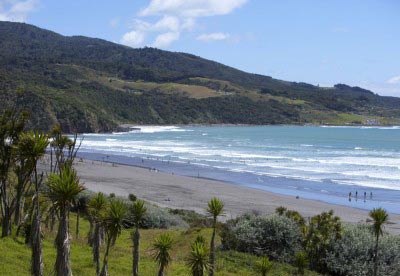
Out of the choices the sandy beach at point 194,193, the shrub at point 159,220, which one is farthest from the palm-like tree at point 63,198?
the sandy beach at point 194,193

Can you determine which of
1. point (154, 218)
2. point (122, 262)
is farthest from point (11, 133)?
point (154, 218)

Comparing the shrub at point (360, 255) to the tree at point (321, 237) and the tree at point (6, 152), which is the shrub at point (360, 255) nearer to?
the tree at point (321, 237)

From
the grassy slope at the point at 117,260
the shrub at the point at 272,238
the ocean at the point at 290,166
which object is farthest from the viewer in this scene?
the ocean at the point at 290,166

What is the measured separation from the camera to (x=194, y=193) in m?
51.6

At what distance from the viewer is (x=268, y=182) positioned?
5866cm

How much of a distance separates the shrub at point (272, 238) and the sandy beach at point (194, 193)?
46.1 feet

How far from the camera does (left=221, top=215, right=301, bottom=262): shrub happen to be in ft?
79.3

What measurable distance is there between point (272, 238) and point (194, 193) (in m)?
27.8

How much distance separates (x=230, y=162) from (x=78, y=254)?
56.7 metres

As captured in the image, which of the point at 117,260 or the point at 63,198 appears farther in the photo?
the point at 117,260

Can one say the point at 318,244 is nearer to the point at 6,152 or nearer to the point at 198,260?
the point at 198,260

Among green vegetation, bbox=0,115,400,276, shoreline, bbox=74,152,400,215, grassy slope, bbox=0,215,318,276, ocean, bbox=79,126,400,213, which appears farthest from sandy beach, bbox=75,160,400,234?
grassy slope, bbox=0,215,318,276

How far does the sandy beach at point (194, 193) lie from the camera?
42531 millimetres

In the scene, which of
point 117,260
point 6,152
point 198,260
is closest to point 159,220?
point 117,260
